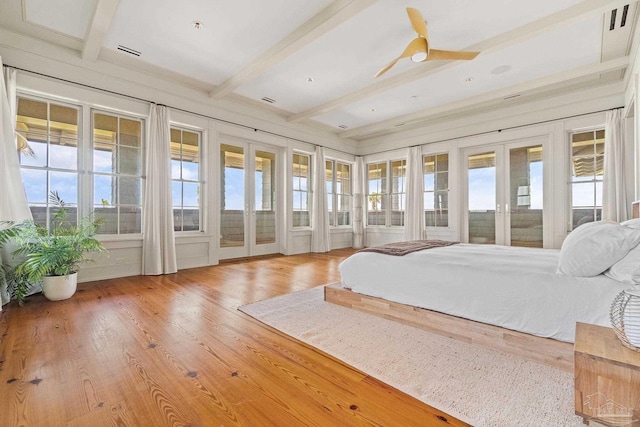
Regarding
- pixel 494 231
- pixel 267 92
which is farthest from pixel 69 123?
pixel 494 231

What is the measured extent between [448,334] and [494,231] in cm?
450

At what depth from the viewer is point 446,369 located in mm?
1710

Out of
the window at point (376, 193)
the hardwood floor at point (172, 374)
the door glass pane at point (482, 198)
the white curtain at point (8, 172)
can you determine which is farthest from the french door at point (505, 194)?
the white curtain at point (8, 172)

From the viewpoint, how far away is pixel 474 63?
4023mm

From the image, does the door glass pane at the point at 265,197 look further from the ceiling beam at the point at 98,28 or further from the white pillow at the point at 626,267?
the white pillow at the point at 626,267

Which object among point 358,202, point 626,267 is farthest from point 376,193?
point 626,267

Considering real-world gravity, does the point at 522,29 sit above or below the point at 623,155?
above

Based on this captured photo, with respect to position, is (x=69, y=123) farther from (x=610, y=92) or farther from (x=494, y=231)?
(x=610, y=92)

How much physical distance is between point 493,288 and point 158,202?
436cm

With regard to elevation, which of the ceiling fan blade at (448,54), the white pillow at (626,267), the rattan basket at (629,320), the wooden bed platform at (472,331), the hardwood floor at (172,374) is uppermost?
the ceiling fan blade at (448,54)

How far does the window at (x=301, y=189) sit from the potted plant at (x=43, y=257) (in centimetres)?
402

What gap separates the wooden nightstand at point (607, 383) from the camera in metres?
1.06

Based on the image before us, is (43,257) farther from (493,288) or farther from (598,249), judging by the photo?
(598,249)

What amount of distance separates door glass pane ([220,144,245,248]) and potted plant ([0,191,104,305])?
2463 millimetres
